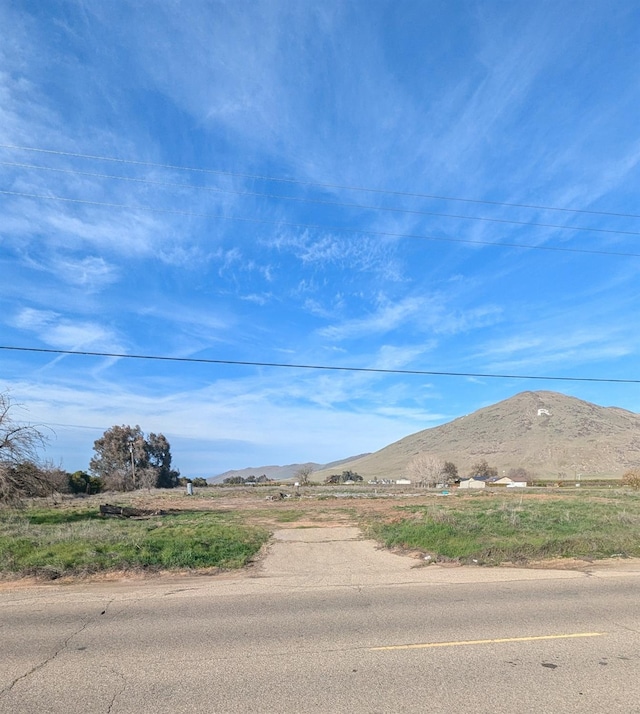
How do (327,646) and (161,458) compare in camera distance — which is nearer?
(327,646)

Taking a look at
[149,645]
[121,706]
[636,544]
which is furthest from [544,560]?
Answer: [121,706]

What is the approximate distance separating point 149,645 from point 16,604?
13.2 ft

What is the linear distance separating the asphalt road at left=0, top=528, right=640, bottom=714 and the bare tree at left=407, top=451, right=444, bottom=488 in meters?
91.4

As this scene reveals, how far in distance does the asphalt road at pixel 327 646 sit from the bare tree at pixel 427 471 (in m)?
91.4

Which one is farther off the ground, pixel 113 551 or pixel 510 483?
pixel 510 483

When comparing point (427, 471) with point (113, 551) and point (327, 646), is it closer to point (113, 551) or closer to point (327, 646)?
point (113, 551)

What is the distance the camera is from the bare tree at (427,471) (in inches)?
3873

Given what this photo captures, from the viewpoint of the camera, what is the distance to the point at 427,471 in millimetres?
99688

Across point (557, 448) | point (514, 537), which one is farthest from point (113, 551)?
point (557, 448)

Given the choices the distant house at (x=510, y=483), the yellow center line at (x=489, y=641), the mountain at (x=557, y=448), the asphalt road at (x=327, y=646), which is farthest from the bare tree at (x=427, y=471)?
the yellow center line at (x=489, y=641)

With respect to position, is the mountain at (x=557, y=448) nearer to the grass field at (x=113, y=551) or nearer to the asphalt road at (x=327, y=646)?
the grass field at (x=113, y=551)

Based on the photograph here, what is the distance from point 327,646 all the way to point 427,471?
321ft

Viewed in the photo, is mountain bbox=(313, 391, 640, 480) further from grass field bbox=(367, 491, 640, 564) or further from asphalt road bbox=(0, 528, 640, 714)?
asphalt road bbox=(0, 528, 640, 714)

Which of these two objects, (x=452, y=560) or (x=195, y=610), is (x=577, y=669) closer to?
→ (x=195, y=610)
